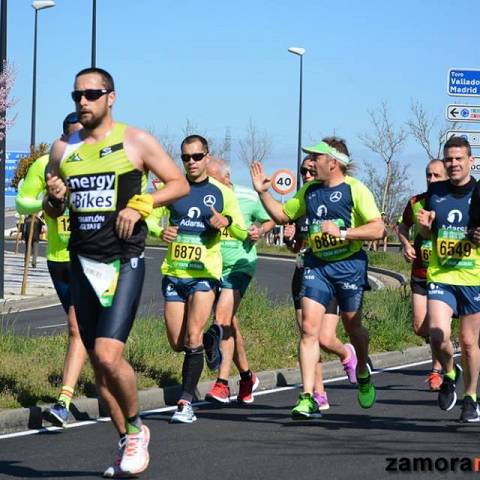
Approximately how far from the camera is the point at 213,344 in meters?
10.7

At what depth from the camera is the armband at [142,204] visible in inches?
287

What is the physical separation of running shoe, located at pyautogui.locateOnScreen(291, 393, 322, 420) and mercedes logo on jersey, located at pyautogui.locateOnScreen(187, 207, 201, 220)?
1757 mm

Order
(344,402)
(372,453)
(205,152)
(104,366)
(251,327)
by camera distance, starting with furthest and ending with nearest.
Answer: (251,327) < (344,402) < (205,152) < (372,453) < (104,366)

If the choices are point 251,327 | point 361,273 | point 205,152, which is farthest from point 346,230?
point 251,327

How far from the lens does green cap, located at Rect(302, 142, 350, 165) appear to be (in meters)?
9.92

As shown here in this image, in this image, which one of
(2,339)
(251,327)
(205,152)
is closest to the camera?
(205,152)

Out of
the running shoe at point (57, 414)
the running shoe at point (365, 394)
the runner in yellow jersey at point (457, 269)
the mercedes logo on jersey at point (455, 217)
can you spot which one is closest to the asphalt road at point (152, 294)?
the running shoe at point (57, 414)

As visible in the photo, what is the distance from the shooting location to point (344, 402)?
1122cm

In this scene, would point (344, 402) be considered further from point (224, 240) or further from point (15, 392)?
point (15, 392)

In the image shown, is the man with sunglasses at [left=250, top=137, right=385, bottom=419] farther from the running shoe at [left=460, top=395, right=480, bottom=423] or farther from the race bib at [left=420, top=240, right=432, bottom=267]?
the race bib at [left=420, top=240, right=432, bottom=267]

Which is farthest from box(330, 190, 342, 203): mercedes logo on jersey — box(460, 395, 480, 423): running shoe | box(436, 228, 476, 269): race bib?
box(460, 395, 480, 423): running shoe

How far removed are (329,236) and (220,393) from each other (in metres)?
1.91

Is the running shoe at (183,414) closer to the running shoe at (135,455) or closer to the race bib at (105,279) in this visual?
the running shoe at (135,455)

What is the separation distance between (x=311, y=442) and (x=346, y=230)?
5.58ft
